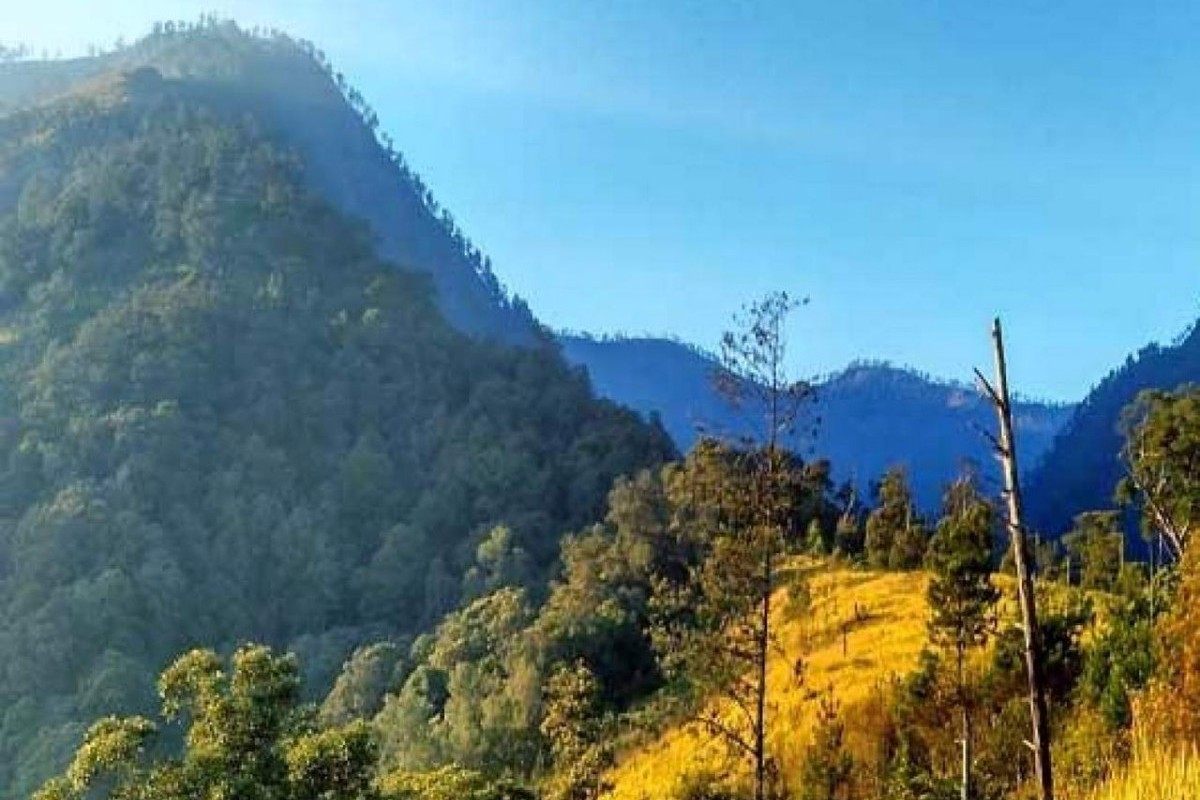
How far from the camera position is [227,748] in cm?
1733

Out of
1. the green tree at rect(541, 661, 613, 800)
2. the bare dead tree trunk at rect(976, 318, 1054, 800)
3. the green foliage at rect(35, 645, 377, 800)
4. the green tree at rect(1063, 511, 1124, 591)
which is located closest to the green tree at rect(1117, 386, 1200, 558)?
the green tree at rect(1063, 511, 1124, 591)

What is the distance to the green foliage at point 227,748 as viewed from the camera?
55.8 ft

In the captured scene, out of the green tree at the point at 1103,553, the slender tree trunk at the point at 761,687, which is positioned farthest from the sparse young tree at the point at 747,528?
the green tree at the point at 1103,553

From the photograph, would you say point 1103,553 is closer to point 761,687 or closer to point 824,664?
point 824,664

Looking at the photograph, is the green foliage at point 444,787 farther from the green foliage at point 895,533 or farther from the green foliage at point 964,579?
the green foliage at point 895,533

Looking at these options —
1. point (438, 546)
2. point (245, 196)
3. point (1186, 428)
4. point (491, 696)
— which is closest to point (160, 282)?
point (245, 196)

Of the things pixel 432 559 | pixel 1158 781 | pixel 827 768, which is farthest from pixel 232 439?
Result: pixel 1158 781

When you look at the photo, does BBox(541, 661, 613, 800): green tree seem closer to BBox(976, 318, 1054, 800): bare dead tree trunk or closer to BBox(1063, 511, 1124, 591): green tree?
BBox(1063, 511, 1124, 591): green tree

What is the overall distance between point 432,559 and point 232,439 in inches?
875

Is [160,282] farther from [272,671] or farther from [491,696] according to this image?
[272,671]

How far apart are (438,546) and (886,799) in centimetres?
6164

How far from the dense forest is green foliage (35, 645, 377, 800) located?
5cm

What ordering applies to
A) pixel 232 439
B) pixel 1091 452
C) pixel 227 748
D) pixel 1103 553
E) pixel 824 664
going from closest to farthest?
1. pixel 227 748
2. pixel 824 664
3. pixel 1103 553
4. pixel 232 439
5. pixel 1091 452

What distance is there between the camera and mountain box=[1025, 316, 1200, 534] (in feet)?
511
